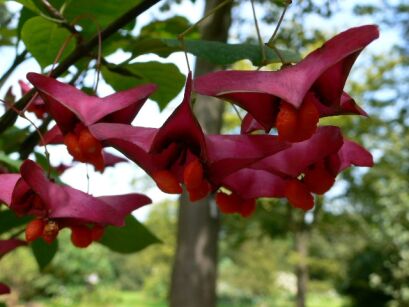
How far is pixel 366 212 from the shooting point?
841 cm

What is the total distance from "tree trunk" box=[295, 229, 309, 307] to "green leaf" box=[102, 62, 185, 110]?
6272mm

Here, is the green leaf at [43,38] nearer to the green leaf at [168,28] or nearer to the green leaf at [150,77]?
the green leaf at [150,77]

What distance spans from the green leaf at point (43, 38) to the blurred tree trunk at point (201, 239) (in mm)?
2280

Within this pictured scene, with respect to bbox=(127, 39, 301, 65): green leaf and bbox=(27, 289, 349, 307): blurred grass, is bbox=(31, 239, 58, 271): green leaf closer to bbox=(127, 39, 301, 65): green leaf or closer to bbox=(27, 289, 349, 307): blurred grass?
bbox=(127, 39, 301, 65): green leaf

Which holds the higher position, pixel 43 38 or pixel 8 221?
pixel 43 38

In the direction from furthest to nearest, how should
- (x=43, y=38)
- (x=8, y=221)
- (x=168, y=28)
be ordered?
(x=168, y=28) → (x=8, y=221) → (x=43, y=38)

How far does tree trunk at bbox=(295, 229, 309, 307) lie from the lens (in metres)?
6.68

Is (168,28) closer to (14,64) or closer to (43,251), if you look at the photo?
(14,64)

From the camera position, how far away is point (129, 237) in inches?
28.7

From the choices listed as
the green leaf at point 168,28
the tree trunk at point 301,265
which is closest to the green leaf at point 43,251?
the green leaf at point 168,28

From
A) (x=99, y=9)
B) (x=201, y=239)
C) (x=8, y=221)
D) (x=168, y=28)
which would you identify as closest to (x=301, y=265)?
(x=201, y=239)

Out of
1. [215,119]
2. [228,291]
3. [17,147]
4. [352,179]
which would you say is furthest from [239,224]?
[228,291]

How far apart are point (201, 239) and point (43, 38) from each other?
247 cm

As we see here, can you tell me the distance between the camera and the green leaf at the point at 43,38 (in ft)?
2.09
